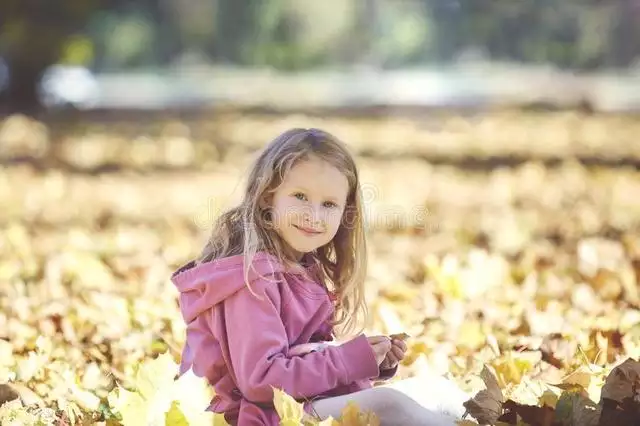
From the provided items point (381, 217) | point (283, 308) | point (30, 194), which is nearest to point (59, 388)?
point (283, 308)

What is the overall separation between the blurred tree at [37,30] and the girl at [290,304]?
1315 centimetres

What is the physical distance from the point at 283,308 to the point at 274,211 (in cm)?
23

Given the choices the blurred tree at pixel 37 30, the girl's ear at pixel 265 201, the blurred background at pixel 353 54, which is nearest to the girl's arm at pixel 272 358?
the girl's ear at pixel 265 201

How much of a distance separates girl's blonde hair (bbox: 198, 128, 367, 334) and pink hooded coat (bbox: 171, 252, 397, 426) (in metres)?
0.06

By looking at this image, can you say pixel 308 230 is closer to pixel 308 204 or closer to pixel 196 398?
pixel 308 204

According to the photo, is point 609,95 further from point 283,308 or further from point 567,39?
point 283,308

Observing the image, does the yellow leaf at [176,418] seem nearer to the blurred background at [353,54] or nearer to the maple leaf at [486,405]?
the maple leaf at [486,405]

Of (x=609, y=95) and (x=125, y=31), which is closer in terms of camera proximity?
(x=609, y=95)

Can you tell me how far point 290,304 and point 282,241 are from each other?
0.18 meters

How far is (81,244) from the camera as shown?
19.4 ft

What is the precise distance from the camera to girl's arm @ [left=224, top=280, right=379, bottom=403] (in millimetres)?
2510

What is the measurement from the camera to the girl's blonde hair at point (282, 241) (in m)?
2.71

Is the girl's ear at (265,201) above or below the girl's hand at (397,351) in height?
above

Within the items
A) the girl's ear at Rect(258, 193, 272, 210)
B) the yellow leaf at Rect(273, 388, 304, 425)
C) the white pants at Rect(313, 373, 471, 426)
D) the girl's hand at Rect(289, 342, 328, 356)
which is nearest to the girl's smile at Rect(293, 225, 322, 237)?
the girl's ear at Rect(258, 193, 272, 210)
